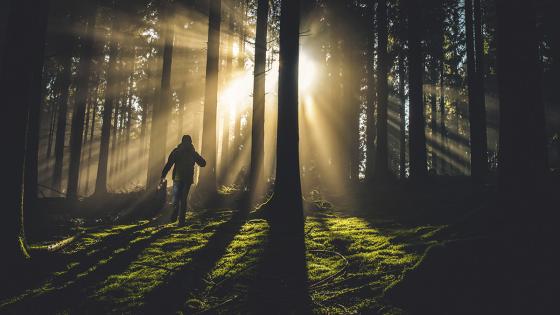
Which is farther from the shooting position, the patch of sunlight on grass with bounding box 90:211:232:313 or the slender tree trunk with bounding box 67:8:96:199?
the slender tree trunk with bounding box 67:8:96:199

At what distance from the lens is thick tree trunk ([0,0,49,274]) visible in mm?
5383

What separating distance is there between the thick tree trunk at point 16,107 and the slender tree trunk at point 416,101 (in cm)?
1216

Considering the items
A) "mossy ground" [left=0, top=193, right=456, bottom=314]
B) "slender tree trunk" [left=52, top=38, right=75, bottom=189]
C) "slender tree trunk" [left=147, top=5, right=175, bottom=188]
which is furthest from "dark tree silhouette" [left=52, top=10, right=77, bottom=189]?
"mossy ground" [left=0, top=193, right=456, bottom=314]

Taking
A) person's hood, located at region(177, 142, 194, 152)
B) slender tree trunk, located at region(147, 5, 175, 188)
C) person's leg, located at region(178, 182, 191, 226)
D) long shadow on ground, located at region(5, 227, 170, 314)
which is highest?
slender tree trunk, located at region(147, 5, 175, 188)

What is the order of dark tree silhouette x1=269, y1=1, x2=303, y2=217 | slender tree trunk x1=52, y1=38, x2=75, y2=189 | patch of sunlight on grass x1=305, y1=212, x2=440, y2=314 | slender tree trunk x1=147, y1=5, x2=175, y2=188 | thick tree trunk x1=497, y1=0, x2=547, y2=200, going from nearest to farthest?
patch of sunlight on grass x1=305, y1=212, x2=440, y2=314
thick tree trunk x1=497, y1=0, x2=547, y2=200
dark tree silhouette x1=269, y1=1, x2=303, y2=217
slender tree trunk x1=147, y1=5, x2=175, y2=188
slender tree trunk x1=52, y1=38, x2=75, y2=189

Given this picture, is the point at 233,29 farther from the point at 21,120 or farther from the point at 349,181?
the point at 21,120

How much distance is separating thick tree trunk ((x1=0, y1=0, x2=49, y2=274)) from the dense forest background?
0.06 feet

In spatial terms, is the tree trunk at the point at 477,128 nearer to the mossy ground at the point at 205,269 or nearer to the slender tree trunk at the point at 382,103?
the slender tree trunk at the point at 382,103

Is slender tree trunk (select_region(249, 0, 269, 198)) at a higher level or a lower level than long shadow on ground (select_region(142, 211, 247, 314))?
higher

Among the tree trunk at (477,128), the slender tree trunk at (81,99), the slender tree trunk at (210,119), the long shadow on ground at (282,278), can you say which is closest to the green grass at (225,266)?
the long shadow on ground at (282,278)

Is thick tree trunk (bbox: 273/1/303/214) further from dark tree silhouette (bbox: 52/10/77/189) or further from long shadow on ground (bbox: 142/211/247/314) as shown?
dark tree silhouette (bbox: 52/10/77/189)

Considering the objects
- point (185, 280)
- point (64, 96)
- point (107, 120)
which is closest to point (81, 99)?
point (107, 120)

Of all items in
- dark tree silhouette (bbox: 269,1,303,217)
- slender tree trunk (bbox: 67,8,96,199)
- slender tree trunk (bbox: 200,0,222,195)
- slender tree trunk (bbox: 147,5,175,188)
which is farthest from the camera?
slender tree trunk (bbox: 67,8,96,199)

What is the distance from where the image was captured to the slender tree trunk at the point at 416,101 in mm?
13797
